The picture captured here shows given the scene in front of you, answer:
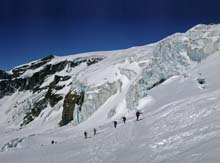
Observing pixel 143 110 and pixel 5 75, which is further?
pixel 5 75

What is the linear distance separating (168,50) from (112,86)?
34.0ft

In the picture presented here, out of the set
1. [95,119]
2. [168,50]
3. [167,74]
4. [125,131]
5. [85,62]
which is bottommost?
[125,131]

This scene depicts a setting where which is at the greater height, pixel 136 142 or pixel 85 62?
pixel 85 62

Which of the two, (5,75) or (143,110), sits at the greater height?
(5,75)

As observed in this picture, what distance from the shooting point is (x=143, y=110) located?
124 ft

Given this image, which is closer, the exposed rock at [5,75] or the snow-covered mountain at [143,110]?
the snow-covered mountain at [143,110]

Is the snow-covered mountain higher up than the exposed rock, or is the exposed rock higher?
the exposed rock

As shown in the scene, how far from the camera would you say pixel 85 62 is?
326 feet

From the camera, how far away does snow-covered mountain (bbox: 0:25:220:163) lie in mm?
19078

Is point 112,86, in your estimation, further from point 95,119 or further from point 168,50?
point 168,50

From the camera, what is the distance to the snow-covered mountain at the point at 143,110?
19.1 metres

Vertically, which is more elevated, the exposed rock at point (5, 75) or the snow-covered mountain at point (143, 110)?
the exposed rock at point (5, 75)

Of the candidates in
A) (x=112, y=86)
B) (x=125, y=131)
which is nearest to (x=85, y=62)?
(x=112, y=86)

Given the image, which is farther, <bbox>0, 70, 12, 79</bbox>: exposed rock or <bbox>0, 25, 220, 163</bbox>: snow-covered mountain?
<bbox>0, 70, 12, 79</bbox>: exposed rock
